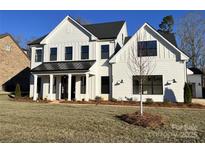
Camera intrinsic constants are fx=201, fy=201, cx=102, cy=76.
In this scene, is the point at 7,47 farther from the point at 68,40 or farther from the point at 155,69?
the point at 155,69

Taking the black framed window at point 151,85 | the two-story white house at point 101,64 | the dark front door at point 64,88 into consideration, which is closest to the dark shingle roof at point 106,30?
the two-story white house at point 101,64

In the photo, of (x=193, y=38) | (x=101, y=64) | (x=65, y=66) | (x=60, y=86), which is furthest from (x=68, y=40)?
(x=193, y=38)

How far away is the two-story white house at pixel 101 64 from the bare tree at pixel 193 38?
19.2 meters

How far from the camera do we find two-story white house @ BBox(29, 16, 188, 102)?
18.5 meters

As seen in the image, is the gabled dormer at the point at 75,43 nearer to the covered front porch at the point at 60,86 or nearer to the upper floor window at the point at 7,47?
the covered front porch at the point at 60,86

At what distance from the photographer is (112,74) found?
20.1 meters

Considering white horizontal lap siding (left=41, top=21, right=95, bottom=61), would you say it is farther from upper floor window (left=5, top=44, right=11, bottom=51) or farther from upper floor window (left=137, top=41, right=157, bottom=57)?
upper floor window (left=5, top=44, right=11, bottom=51)

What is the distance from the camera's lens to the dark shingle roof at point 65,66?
1992 centimetres

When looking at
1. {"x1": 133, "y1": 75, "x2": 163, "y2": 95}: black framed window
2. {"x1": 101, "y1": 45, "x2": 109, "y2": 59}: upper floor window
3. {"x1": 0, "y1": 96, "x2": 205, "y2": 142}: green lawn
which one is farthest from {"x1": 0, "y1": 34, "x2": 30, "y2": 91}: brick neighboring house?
{"x1": 0, "y1": 96, "x2": 205, "y2": 142}: green lawn

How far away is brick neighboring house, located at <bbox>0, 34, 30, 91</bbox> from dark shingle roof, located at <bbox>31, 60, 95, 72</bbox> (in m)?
10.5
